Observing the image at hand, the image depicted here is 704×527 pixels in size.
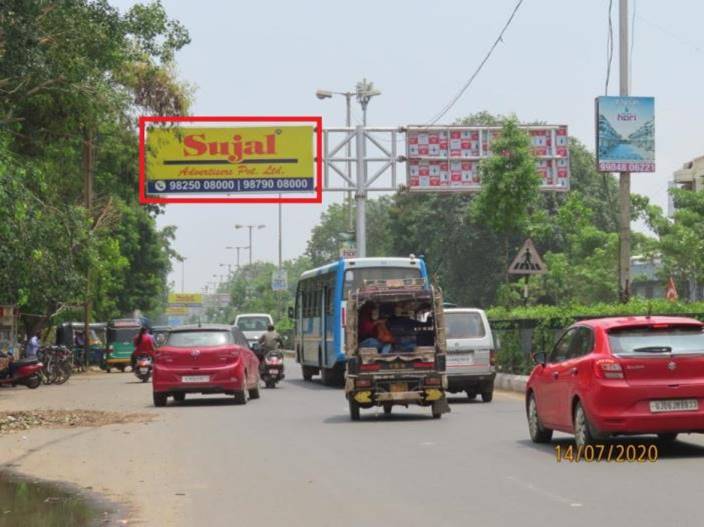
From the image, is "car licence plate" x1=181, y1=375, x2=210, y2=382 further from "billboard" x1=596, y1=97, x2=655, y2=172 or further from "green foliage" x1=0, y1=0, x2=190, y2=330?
"billboard" x1=596, y1=97, x2=655, y2=172

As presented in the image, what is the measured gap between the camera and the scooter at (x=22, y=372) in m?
37.0

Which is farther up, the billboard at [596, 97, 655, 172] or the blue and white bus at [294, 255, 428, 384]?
the billboard at [596, 97, 655, 172]

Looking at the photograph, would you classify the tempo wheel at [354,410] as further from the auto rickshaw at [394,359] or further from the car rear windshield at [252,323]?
the car rear windshield at [252,323]

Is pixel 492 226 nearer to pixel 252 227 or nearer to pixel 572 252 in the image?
pixel 572 252

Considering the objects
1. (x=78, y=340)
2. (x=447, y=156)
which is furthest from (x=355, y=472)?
(x=78, y=340)

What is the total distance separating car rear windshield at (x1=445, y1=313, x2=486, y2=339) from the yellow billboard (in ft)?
55.0

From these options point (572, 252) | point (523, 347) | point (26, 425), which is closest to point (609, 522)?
point (26, 425)

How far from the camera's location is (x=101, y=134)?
162ft

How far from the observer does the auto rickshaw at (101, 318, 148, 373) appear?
Result: 55406 mm

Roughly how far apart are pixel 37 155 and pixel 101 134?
1157 cm

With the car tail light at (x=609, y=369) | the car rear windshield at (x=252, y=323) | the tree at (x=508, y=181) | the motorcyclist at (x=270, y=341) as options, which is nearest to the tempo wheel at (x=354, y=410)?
the car tail light at (x=609, y=369)

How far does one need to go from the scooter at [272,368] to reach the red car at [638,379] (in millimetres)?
20414

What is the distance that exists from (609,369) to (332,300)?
2067 centimetres

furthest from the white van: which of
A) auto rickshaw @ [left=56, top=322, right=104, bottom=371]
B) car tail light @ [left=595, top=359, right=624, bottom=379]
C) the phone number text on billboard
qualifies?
auto rickshaw @ [left=56, top=322, right=104, bottom=371]
